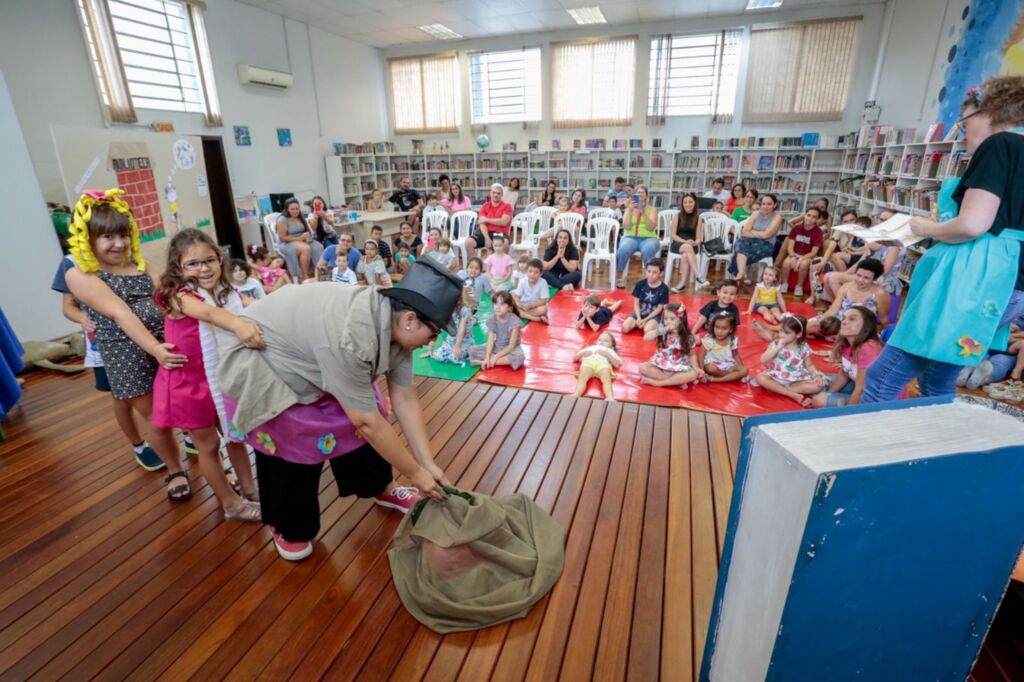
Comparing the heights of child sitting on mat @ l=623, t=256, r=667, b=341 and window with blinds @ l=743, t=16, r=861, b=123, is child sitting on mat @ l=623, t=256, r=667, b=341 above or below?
below

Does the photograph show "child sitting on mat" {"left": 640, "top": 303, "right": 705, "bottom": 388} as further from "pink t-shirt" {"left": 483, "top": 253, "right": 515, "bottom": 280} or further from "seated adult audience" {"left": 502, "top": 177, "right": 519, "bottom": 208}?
"seated adult audience" {"left": 502, "top": 177, "right": 519, "bottom": 208}

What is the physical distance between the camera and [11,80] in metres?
4.38

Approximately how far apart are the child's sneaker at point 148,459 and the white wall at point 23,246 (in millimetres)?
2699

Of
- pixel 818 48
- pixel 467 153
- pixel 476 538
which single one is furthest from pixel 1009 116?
pixel 467 153

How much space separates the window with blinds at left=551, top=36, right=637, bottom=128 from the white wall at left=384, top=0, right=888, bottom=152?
11cm

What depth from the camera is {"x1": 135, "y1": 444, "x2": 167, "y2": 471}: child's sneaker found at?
230 cm

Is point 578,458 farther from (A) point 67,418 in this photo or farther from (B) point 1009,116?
(A) point 67,418

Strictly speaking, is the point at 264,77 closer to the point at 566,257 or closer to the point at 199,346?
the point at 566,257

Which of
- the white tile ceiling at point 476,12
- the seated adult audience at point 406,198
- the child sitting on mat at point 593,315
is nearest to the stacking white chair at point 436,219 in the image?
the seated adult audience at point 406,198

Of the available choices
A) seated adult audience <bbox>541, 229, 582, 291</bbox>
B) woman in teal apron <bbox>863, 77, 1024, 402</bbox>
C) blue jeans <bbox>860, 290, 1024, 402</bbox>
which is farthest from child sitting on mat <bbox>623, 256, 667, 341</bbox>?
woman in teal apron <bbox>863, 77, 1024, 402</bbox>

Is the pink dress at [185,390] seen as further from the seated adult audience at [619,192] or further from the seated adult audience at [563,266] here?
the seated adult audience at [619,192]

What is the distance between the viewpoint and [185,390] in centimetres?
182

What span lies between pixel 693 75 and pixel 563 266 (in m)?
4.88

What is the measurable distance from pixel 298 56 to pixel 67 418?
7.31 metres
